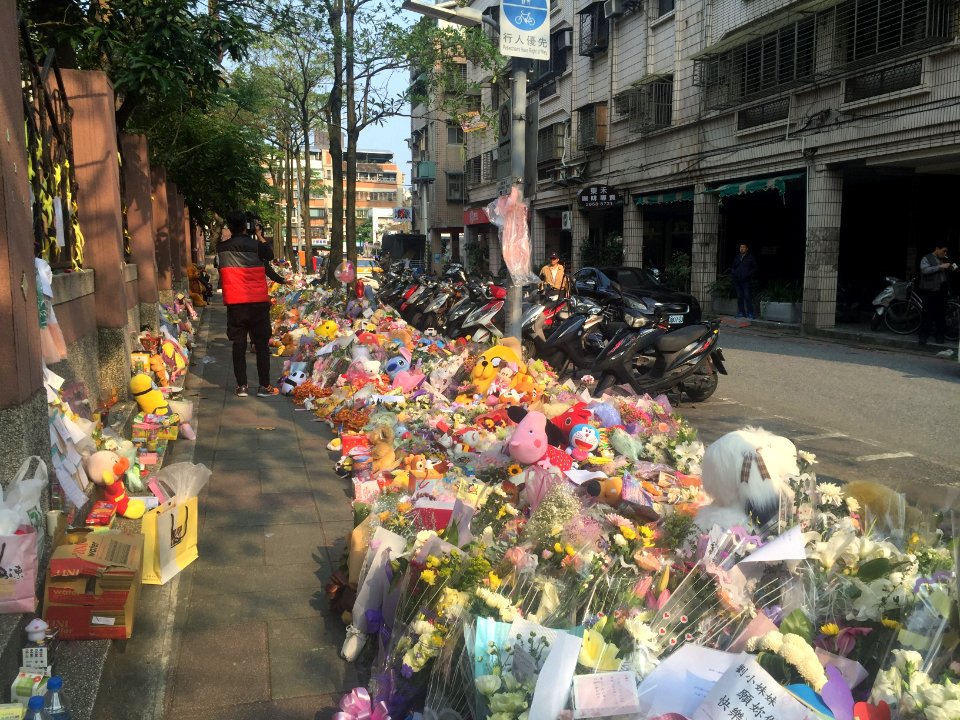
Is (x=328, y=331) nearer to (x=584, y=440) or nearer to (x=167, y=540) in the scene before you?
(x=584, y=440)

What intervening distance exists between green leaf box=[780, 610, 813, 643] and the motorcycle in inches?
190

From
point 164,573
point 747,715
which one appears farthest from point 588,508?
point 164,573

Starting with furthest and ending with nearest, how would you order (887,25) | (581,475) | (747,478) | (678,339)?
1. (887,25)
2. (678,339)
3. (581,475)
4. (747,478)

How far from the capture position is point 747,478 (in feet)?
9.77

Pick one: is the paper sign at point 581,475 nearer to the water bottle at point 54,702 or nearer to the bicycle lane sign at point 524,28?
the water bottle at point 54,702

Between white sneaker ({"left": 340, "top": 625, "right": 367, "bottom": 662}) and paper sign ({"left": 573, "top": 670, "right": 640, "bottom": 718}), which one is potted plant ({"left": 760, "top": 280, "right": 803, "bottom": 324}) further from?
paper sign ({"left": 573, "top": 670, "right": 640, "bottom": 718})

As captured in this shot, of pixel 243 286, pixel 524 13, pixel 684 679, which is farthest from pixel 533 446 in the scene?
pixel 243 286

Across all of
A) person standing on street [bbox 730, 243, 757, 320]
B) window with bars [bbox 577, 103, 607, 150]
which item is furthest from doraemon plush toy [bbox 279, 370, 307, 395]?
window with bars [bbox 577, 103, 607, 150]

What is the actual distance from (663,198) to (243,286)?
15072 millimetres

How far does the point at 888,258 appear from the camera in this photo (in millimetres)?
17391

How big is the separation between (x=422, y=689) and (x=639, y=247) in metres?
20.4

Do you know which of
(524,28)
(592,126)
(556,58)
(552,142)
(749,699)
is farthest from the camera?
(552,142)

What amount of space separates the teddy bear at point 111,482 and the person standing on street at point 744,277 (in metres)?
14.6

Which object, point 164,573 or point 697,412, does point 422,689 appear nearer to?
point 164,573
